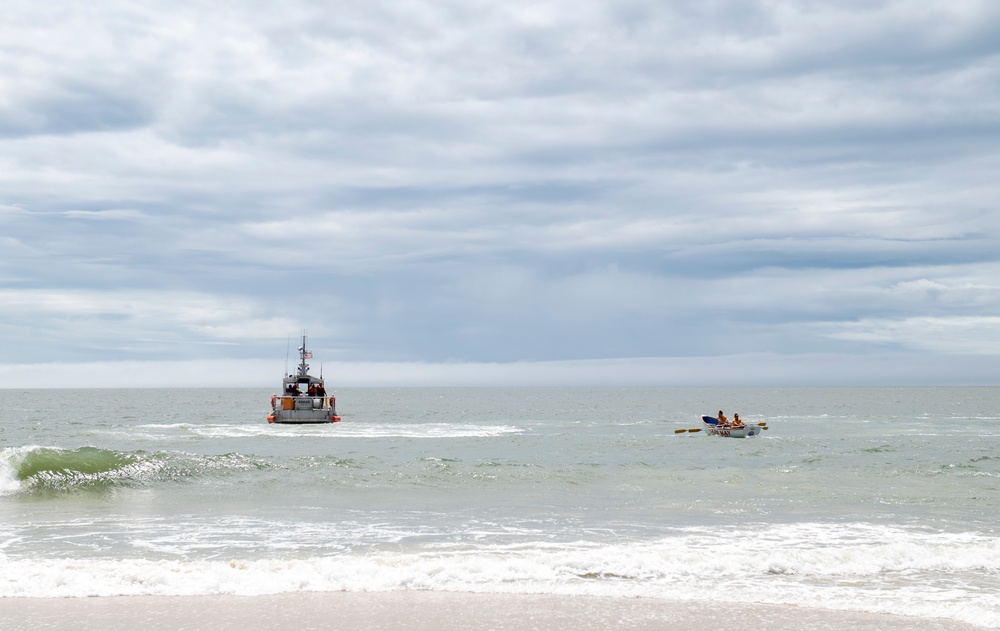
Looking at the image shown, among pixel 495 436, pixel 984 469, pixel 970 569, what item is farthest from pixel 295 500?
pixel 495 436

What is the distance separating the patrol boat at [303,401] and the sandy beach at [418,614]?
55.1 m

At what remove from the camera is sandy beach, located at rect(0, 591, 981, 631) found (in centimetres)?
888

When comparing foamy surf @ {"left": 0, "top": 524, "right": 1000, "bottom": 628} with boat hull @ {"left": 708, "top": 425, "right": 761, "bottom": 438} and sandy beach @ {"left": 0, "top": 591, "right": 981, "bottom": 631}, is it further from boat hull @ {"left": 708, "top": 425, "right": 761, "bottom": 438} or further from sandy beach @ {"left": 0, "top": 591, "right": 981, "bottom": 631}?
boat hull @ {"left": 708, "top": 425, "right": 761, "bottom": 438}

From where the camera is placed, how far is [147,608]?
31.4 feet

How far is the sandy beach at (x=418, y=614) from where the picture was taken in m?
8.88

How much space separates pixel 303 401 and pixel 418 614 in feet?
186

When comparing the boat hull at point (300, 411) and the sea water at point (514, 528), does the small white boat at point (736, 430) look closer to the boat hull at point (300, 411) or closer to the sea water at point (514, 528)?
the sea water at point (514, 528)

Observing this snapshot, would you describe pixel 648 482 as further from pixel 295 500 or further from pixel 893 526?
pixel 295 500

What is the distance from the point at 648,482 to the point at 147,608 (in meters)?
16.8

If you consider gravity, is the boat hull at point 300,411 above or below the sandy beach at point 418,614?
above

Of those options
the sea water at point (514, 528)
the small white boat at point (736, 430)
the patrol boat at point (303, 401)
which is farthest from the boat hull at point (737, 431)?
the patrol boat at point (303, 401)

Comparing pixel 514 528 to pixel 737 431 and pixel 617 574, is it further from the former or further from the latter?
pixel 737 431

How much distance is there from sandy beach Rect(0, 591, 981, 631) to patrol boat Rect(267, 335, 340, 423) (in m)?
55.1

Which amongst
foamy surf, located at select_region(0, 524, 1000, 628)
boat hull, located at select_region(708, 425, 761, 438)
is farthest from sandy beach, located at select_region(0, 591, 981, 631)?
boat hull, located at select_region(708, 425, 761, 438)
